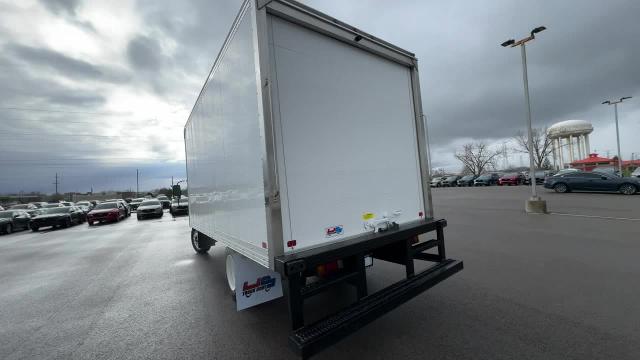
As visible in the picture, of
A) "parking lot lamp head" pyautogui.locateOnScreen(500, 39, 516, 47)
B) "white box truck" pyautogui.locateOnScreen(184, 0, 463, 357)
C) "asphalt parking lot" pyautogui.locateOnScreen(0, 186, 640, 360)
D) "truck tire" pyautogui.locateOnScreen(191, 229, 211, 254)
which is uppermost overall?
"parking lot lamp head" pyautogui.locateOnScreen(500, 39, 516, 47)

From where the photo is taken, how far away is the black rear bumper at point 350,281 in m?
2.24

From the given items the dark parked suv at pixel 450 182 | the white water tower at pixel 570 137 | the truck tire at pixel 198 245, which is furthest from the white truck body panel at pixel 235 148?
the white water tower at pixel 570 137

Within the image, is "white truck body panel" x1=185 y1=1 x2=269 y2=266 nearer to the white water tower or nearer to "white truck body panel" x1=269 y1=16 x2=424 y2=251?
"white truck body panel" x1=269 y1=16 x2=424 y2=251

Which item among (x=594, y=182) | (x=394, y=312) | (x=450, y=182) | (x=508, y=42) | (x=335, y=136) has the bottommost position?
(x=394, y=312)

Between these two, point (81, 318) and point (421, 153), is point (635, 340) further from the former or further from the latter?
point (81, 318)

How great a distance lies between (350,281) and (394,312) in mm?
1376

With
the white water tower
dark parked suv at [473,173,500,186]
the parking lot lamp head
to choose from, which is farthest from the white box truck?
the white water tower

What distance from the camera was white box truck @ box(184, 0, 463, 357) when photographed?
2428mm

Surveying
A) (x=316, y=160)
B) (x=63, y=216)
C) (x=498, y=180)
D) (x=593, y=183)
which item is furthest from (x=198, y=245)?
(x=498, y=180)

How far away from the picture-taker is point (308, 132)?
270cm

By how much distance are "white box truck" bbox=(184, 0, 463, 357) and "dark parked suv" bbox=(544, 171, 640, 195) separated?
1991 centimetres

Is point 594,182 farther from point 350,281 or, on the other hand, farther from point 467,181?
point 467,181

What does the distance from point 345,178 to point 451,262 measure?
2.01 m

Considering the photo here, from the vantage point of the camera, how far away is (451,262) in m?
3.72
